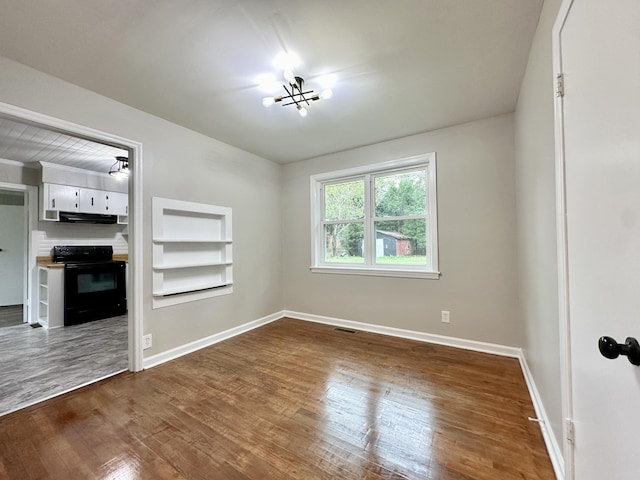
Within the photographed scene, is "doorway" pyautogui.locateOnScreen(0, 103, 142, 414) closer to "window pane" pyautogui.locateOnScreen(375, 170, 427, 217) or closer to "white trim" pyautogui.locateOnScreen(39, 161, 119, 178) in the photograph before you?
"white trim" pyautogui.locateOnScreen(39, 161, 119, 178)

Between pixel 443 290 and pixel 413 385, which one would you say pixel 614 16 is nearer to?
pixel 413 385

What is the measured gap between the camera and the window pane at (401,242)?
3363 mm

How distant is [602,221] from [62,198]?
20.4 feet

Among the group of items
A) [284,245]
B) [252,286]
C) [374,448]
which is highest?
[284,245]

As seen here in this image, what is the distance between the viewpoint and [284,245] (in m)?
4.45

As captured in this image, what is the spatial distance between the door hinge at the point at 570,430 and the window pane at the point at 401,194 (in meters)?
2.46

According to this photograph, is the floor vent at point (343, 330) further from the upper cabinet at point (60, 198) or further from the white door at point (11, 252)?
the white door at point (11, 252)

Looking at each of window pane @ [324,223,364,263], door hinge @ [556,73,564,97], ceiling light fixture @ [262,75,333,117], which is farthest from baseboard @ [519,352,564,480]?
ceiling light fixture @ [262,75,333,117]

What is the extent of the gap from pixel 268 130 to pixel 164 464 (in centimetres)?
307

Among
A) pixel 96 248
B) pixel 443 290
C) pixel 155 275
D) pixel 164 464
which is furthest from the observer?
pixel 96 248

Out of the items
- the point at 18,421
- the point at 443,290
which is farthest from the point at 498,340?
the point at 18,421

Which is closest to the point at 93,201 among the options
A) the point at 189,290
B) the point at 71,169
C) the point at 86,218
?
the point at 86,218

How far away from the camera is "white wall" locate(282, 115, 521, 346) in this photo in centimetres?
279

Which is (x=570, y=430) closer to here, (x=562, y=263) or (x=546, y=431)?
(x=546, y=431)
